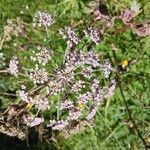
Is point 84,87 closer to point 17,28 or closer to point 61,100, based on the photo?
point 61,100

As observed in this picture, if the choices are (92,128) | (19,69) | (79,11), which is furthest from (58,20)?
(92,128)

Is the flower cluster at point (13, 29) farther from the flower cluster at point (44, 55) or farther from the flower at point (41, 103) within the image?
the flower at point (41, 103)

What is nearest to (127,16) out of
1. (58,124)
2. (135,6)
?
(135,6)

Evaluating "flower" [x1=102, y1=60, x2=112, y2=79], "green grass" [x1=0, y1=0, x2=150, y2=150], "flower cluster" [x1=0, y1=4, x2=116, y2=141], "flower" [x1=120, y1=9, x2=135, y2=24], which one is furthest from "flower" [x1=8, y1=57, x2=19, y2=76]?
"flower" [x1=120, y1=9, x2=135, y2=24]

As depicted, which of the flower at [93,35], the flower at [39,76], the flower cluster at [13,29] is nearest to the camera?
the flower at [39,76]

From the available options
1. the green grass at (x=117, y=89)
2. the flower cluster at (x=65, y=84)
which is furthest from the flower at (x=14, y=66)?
the green grass at (x=117, y=89)

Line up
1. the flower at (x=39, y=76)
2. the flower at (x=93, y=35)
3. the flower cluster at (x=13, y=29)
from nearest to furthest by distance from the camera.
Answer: the flower at (x=39, y=76), the flower at (x=93, y=35), the flower cluster at (x=13, y=29)

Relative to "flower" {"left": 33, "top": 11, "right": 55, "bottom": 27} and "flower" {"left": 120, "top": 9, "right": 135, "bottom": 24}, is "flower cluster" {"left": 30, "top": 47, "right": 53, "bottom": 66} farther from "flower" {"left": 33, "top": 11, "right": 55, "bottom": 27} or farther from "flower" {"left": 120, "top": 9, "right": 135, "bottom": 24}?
"flower" {"left": 120, "top": 9, "right": 135, "bottom": 24}

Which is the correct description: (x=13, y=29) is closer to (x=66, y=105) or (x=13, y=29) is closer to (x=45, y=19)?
(x=45, y=19)
